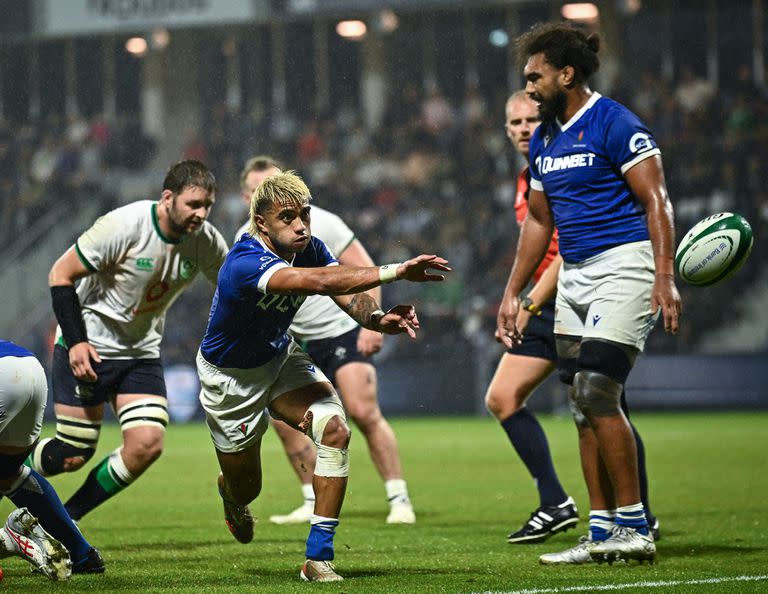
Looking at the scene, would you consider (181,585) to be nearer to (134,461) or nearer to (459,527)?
(134,461)

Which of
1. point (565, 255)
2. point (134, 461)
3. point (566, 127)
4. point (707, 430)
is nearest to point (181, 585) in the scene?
point (134, 461)

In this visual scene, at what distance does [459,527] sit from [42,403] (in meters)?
3.25

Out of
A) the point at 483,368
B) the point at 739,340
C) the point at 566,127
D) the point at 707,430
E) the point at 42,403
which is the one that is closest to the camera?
the point at 42,403

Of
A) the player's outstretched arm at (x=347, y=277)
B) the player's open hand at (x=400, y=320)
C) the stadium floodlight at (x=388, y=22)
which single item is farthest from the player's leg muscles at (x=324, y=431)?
the stadium floodlight at (x=388, y=22)

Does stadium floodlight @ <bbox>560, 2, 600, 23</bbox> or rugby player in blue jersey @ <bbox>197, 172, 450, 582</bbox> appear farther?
stadium floodlight @ <bbox>560, 2, 600, 23</bbox>

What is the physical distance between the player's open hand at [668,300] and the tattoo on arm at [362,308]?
1296 mm

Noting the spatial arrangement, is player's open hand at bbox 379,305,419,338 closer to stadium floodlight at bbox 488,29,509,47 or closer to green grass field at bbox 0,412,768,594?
green grass field at bbox 0,412,768,594

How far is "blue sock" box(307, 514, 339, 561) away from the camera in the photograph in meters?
5.68

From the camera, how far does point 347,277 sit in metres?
5.46

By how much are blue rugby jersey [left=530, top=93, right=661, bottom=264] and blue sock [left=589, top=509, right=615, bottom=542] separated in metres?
1.24

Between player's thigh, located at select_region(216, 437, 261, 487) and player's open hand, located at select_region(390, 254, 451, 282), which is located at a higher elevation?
player's open hand, located at select_region(390, 254, 451, 282)

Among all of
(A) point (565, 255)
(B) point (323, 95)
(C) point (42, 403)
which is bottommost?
(C) point (42, 403)

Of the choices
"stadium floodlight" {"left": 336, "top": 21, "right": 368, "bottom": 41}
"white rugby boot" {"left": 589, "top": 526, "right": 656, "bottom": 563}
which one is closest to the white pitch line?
"white rugby boot" {"left": 589, "top": 526, "right": 656, "bottom": 563}

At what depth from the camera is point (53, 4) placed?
27.8m
